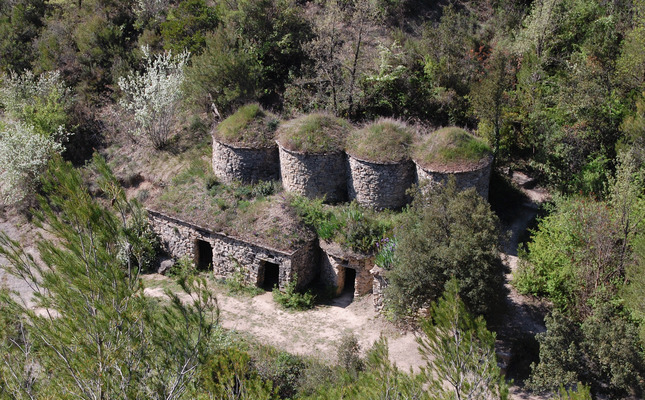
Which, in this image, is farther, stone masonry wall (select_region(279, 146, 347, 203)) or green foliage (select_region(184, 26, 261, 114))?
green foliage (select_region(184, 26, 261, 114))

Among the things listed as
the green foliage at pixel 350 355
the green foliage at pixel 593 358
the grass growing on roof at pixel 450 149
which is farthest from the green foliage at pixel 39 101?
the green foliage at pixel 593 358

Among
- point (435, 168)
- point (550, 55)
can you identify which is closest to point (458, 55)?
point (550, 55)

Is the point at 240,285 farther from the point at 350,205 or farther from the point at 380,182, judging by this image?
the point at 380,182

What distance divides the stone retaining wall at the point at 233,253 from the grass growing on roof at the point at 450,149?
4.74 metres

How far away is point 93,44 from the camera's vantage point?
27.6 metres

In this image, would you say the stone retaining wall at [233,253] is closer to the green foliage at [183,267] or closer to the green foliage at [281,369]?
the green foliage at [183,267]

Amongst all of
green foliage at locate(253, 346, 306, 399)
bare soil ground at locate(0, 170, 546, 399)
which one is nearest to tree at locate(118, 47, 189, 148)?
bare soil ground at locate(0, 170, 546, 399)

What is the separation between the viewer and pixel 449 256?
14.5 m

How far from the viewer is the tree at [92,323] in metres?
8.59

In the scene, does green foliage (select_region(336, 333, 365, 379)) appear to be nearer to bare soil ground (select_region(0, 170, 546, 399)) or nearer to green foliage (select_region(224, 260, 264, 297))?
bare soil ground (select_region(0, 170, 546, 399))

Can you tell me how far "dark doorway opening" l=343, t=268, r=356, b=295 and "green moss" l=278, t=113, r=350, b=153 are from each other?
416 centimetres

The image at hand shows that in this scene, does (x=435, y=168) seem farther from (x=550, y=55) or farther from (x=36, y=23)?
(x=36, y=23)

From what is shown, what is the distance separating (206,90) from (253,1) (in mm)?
4881

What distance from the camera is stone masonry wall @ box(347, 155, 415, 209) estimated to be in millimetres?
18578
